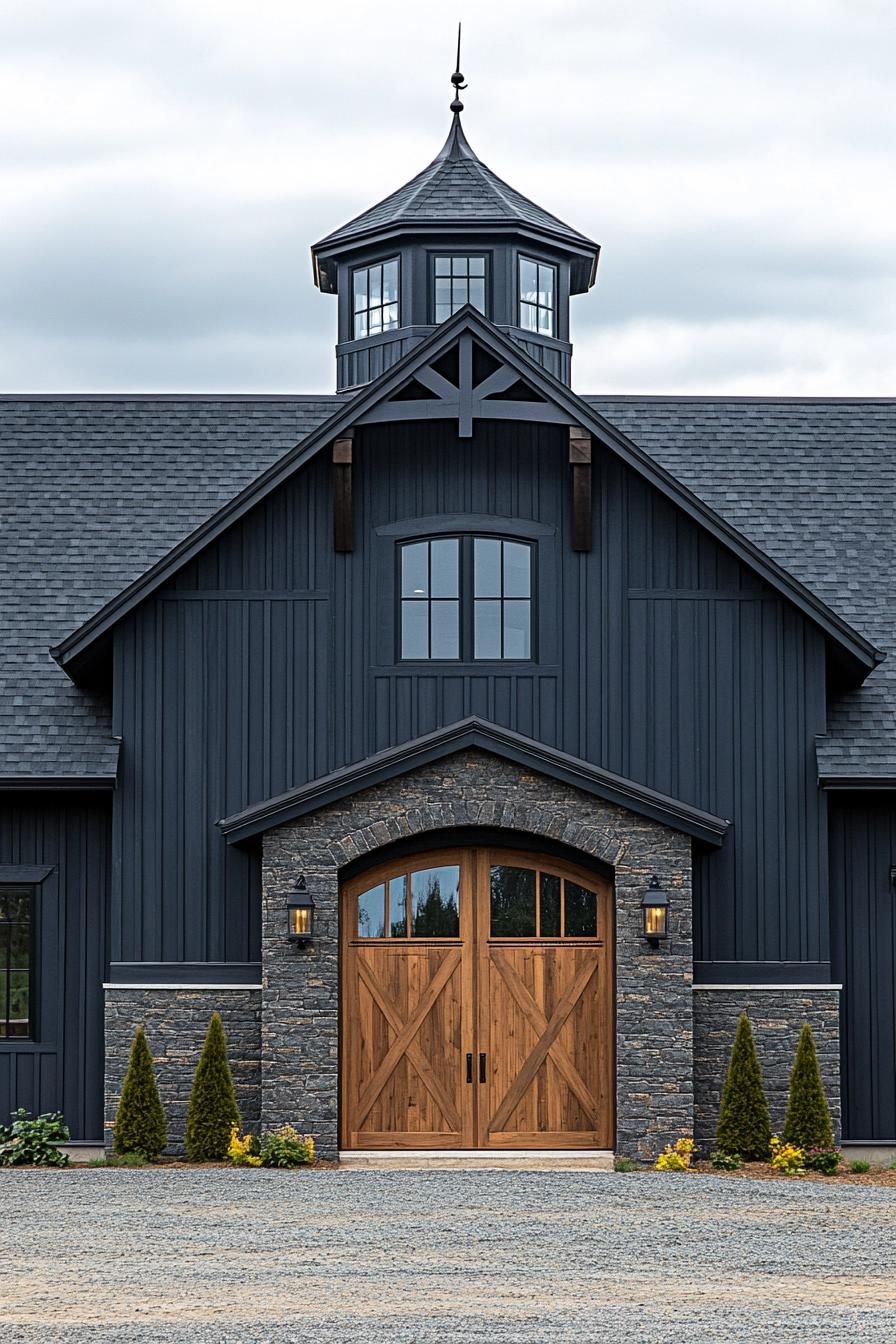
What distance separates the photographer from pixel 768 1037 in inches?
597

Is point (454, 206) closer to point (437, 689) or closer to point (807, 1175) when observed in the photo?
point (437, 689)

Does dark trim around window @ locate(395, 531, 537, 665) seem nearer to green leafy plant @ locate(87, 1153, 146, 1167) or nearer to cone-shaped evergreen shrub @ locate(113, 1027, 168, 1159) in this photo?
cone-shaped evergreen shrub @ locate(113, 1027, 168, 1159)

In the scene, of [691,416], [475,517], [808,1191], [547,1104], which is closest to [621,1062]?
[547,1104]

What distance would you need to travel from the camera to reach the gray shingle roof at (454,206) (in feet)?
70.7

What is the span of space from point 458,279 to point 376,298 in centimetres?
107

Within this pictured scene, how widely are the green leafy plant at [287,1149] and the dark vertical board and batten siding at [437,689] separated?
168cm

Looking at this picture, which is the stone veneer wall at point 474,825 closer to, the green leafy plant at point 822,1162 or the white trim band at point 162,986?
the white trim band at point 162,986

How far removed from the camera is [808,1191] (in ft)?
43.3

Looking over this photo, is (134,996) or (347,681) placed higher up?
(347,681)

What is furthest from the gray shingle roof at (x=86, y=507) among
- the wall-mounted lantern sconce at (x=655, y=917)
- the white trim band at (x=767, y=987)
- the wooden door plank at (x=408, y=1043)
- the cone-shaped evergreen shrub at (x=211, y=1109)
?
the white trim band at (x=767, y=987)

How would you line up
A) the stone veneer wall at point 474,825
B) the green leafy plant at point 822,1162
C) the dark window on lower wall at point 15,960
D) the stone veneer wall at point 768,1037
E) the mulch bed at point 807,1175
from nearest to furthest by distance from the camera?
the mulch bed at point 807,1175, the green leafy plant at point 822,1162, the stone veneer wall at point 474,825, the stone veneer wall at point 768,1037, the dark window on lower wall at point 15,960

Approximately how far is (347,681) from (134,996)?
332cm

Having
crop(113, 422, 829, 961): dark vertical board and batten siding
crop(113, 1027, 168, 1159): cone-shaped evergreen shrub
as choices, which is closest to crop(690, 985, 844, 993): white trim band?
crop(113, 422, 829, 961): dark vertical board and batten siding

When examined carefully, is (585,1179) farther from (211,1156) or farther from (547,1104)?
(211,1156)
